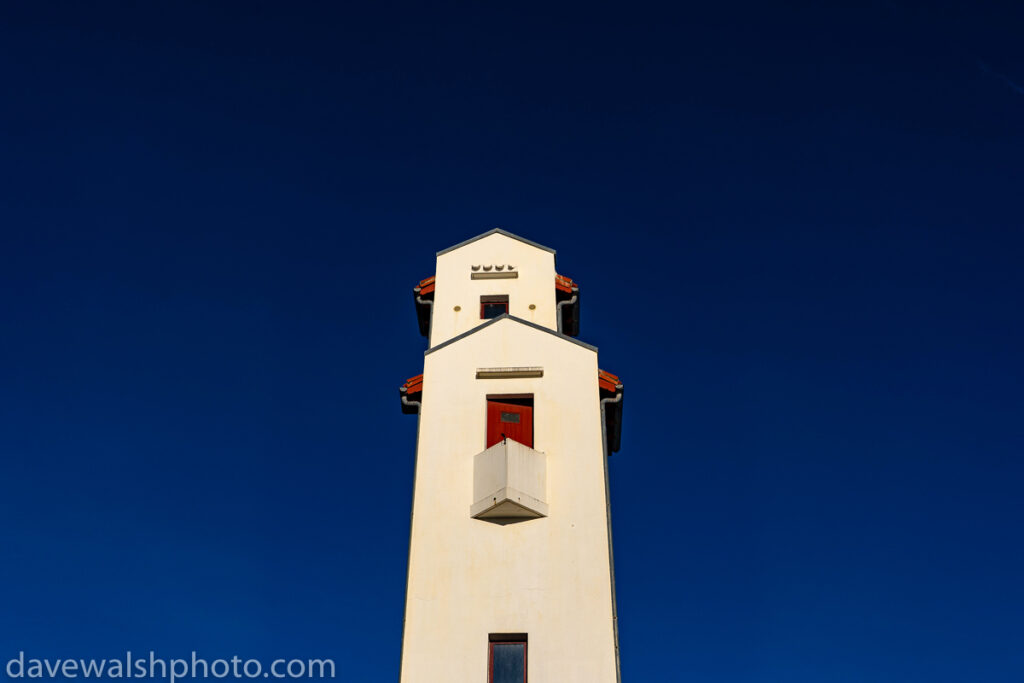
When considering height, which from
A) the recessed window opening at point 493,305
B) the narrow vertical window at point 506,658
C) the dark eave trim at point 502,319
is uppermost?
the recessed window opening at point 493,305

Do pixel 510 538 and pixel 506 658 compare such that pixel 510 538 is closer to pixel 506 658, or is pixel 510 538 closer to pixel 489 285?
pixel 506 658

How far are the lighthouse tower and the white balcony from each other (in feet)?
0.14

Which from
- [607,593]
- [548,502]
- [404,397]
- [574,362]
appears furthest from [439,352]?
[607,593]

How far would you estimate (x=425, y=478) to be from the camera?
31297mm

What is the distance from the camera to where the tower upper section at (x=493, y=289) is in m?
38.2

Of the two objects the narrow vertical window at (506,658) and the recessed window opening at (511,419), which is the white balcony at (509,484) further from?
the narrow vertical window at (506,658)

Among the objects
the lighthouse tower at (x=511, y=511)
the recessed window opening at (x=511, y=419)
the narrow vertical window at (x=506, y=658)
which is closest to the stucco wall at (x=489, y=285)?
the lighthouse tower at (x=511, y=511)

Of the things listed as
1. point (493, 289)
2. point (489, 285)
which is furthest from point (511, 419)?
point (489, 285)

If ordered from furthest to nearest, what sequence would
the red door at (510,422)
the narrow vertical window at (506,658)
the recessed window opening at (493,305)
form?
the recessed window opening at (493,305) < the red door at (510,422) < the narrow vertical window at (506,658)

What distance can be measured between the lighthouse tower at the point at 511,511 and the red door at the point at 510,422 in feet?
0.14

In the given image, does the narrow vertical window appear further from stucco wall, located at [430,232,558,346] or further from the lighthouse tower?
stucco wall, located at [430,232,558,346]

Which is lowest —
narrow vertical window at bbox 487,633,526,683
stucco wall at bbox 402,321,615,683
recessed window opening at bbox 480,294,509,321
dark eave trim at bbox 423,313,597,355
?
narrow vertical window at bbox 487,633,526,683

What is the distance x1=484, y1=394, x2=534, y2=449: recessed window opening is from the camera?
1264 inches

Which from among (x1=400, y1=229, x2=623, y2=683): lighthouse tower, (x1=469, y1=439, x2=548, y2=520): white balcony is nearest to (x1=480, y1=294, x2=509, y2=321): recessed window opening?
(x1=400, y1=229, x2=623, y2=683): lighthouse tower
